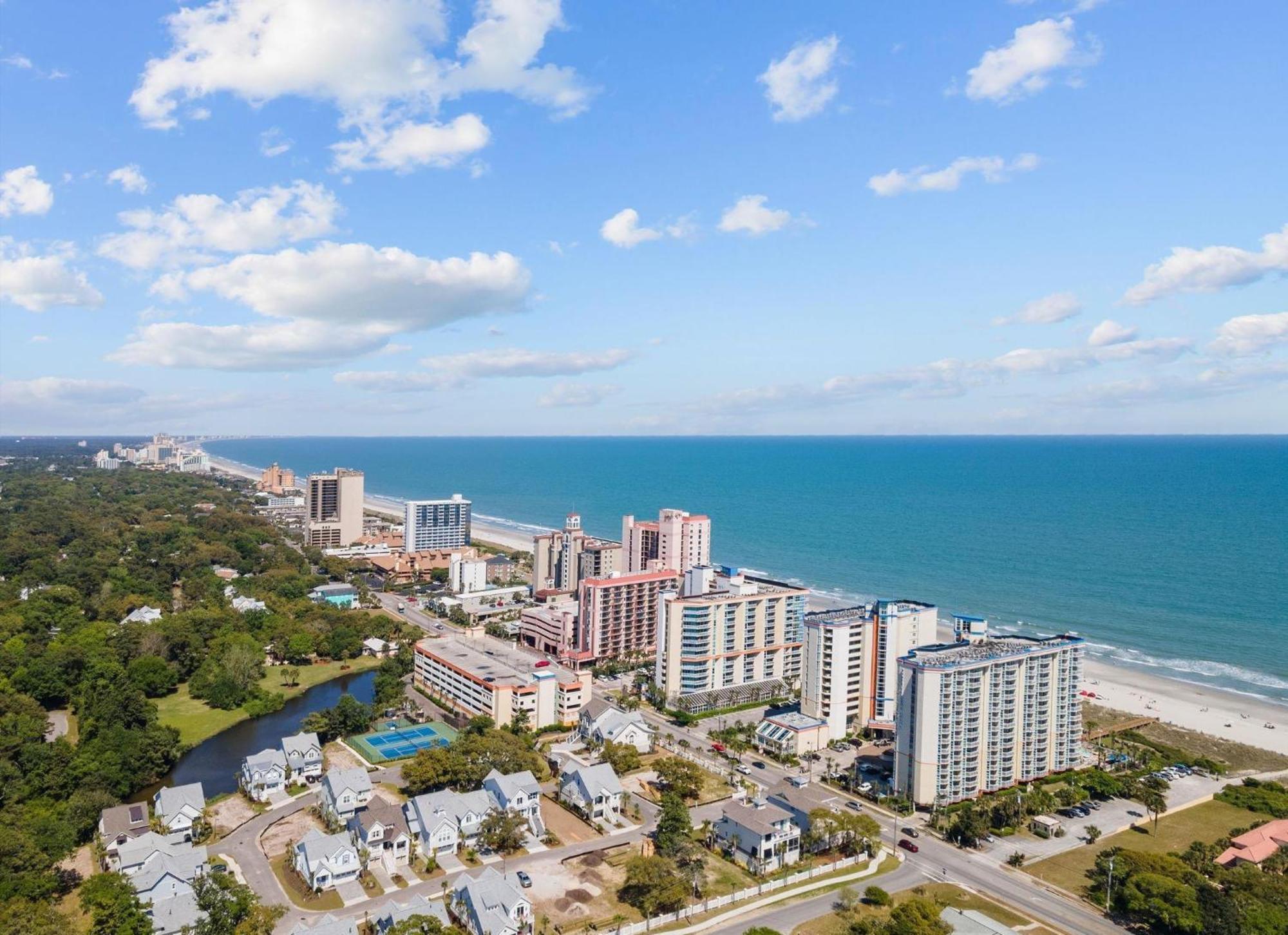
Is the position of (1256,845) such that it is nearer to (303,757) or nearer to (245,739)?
(303,757)

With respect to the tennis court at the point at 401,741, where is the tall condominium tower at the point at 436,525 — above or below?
above

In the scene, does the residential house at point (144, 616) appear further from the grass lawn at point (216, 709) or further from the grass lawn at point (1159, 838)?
the grass lawn at point (1159, 838)

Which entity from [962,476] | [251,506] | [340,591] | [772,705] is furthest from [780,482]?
[772,705]

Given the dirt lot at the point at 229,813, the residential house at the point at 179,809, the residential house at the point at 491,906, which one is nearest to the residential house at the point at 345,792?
the dirt lot at the point at 229,813

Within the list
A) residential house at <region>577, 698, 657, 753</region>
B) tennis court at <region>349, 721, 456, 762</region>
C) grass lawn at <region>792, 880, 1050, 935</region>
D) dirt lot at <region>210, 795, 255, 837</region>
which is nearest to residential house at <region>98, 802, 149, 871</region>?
dirt lot at <region>210, 795, 255, 837</region>

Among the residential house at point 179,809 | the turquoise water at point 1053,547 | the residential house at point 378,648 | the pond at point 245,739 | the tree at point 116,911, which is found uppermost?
the turquoise water at point 1053,547

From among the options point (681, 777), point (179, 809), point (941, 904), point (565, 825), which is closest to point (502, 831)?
point (565, 825)

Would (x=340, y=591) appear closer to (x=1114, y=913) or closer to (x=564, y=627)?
(x=564, y=627)
